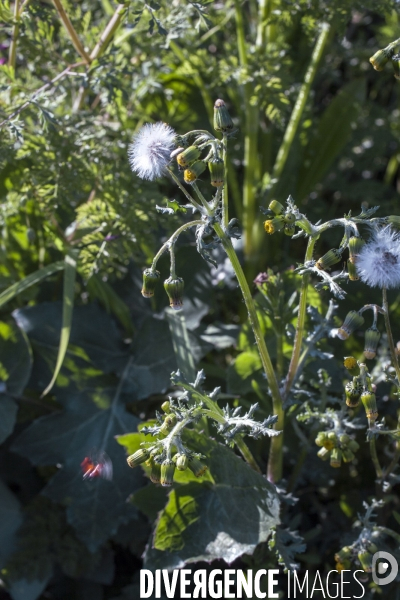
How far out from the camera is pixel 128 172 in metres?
1.79

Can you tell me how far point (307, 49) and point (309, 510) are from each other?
176 centimetres

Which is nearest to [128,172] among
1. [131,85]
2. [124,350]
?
[131,85]

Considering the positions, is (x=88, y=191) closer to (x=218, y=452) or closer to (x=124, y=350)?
(x=124, y=350)

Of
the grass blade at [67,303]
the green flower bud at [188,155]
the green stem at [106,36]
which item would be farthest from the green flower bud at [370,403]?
the green stem at [106,36]

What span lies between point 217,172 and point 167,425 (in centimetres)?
50

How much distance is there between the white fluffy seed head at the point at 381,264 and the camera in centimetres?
110

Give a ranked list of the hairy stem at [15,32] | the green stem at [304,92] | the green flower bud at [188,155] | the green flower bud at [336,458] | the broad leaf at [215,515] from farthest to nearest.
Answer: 1. the green stem at [304,92]
2. the hairy stem at [15,32]
3. the broad leaf at [215,515]
4. the green flower bud at [336,458]
5. the green flower bud at [188,155]

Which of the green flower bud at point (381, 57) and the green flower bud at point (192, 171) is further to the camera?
the green flower bud at point (381, 57)

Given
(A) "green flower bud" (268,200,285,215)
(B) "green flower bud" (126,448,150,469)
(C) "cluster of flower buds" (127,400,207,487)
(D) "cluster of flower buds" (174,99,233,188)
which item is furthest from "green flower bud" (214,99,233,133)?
(B) "green flower bud" (126,448,150,469)

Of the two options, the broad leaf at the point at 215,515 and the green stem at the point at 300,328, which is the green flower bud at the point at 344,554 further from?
the green stem at the point at 300,328

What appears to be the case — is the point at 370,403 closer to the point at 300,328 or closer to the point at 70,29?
the point at 300,328

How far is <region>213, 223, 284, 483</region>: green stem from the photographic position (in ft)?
3.89

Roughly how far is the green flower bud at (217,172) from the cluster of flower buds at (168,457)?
1.46ft

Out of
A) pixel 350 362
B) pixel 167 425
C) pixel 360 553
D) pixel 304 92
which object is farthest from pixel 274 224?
pixel 304 92
